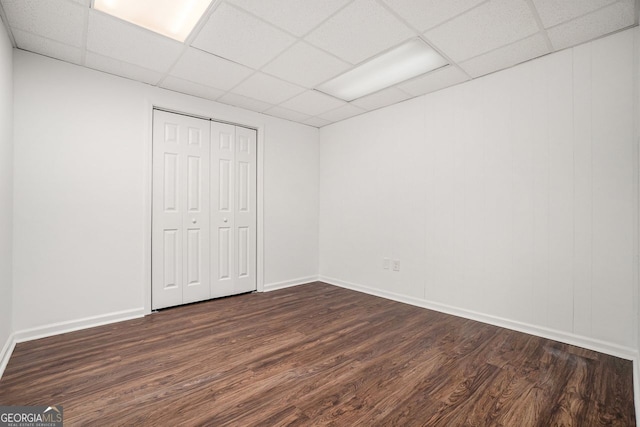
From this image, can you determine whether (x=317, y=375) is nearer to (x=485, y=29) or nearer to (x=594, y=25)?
(x=485, y=29)

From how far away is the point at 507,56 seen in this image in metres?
2.60

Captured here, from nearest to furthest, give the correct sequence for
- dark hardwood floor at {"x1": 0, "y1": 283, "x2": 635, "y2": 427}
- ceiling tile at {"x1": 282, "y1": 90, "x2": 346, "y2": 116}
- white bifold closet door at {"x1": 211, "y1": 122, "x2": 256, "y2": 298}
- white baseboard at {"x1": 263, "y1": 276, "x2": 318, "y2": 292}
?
dark hardwood floor at {"x1": 0, "y1": 283, "x2": 635, "y2": 427}
ceiling tile at {"x1": 282, "y1": 90, "x2": 346, "y2": 116}
white bifold closet door at {"x1": 211, "y1": 122, "x2": 256, "y2": 298}
white baseboard at {"x1": 263, "y1": 276, "x2": 318, "y2": 292}

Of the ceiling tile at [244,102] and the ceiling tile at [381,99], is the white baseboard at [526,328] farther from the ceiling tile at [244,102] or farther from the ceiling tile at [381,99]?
the ceiling tile at [244,102]

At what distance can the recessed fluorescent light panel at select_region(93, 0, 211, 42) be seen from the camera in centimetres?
206

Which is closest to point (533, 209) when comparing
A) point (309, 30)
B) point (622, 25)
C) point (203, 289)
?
point (622, 25)

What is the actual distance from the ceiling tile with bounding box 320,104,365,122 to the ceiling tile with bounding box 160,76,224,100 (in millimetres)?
1457

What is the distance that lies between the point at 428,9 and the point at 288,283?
11.7ft

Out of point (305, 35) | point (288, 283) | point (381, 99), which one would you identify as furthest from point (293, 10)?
point (288, 283)

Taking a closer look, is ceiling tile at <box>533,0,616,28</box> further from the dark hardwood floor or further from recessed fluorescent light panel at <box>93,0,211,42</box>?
the dark hardwood floor

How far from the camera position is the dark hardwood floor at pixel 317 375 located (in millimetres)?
1604

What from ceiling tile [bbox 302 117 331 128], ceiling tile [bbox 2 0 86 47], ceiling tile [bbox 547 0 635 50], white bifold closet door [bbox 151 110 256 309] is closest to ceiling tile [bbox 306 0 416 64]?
ceiling tile [bbox 547 0 635 50]

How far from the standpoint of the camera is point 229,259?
388 centimetres

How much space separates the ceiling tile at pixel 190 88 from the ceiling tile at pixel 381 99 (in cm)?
166

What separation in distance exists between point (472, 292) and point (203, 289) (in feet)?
9.91
